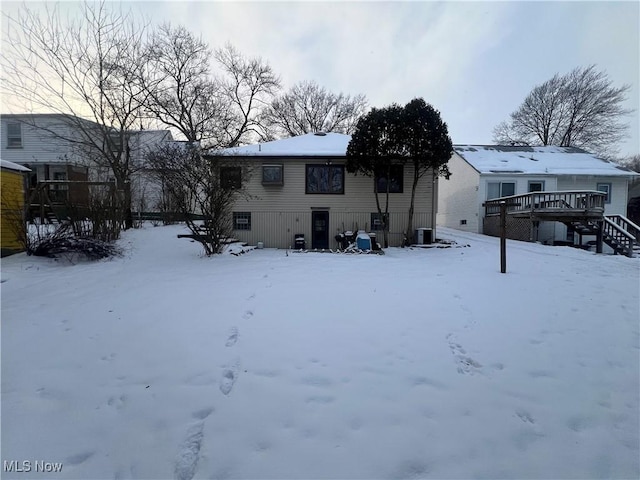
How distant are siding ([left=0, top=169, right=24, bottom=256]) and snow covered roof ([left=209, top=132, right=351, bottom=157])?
665 centimetres

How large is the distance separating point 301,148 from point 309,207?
2977 mm

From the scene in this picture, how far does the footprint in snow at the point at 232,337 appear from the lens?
3.77 meters

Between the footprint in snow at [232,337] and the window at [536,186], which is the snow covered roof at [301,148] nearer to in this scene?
the footprint in snow at [232,337]

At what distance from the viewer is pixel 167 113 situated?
73.0 ft

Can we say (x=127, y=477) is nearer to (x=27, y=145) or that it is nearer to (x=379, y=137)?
(x=379, y=137)

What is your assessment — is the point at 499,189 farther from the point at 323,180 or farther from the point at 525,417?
the point at 525,417

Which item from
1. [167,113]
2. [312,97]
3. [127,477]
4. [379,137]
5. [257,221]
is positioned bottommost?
[127,477]

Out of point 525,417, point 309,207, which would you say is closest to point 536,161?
point 309,207

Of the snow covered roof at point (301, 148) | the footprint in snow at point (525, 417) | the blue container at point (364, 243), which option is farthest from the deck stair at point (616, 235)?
the footprint in snow at point (525, 417)

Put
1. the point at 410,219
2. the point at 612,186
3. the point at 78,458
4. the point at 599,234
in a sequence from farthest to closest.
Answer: the point at 612,186 → the point at 410,219 → the point at 599,234 → the point at 78,458

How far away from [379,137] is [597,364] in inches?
450

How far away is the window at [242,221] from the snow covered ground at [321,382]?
8707 mm

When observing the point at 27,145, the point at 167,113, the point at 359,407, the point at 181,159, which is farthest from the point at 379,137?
the point at 27,145

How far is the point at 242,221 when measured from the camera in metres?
14.8
